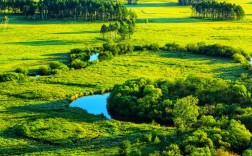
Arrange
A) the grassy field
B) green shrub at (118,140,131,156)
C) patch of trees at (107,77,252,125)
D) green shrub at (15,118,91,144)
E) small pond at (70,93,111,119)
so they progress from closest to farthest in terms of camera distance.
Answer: green shrub at (118,140,131,156) → green shrub at (15,118,91,144) → the grassy field → patch of trees at (107,77,252,125) → small pond at (70,93,111,119)

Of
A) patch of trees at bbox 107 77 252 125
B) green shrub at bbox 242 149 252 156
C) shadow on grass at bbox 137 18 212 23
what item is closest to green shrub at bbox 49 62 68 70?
patch of trees at bbox 107 77 252 125

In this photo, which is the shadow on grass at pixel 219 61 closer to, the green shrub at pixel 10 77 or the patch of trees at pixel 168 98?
the patch of trees at pixel 168 98

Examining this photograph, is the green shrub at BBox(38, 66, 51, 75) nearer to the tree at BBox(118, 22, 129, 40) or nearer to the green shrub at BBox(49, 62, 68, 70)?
the green shrub at BBox(49, 62, 68, 70)

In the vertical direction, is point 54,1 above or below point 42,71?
above

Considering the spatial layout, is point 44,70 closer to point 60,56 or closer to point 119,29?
point 60,56

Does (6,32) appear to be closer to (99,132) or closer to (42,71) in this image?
(42,71)

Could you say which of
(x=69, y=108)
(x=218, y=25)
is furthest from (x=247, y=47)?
(x=69, y=108)

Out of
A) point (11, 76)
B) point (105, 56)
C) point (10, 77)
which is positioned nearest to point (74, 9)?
point (105, 56)
